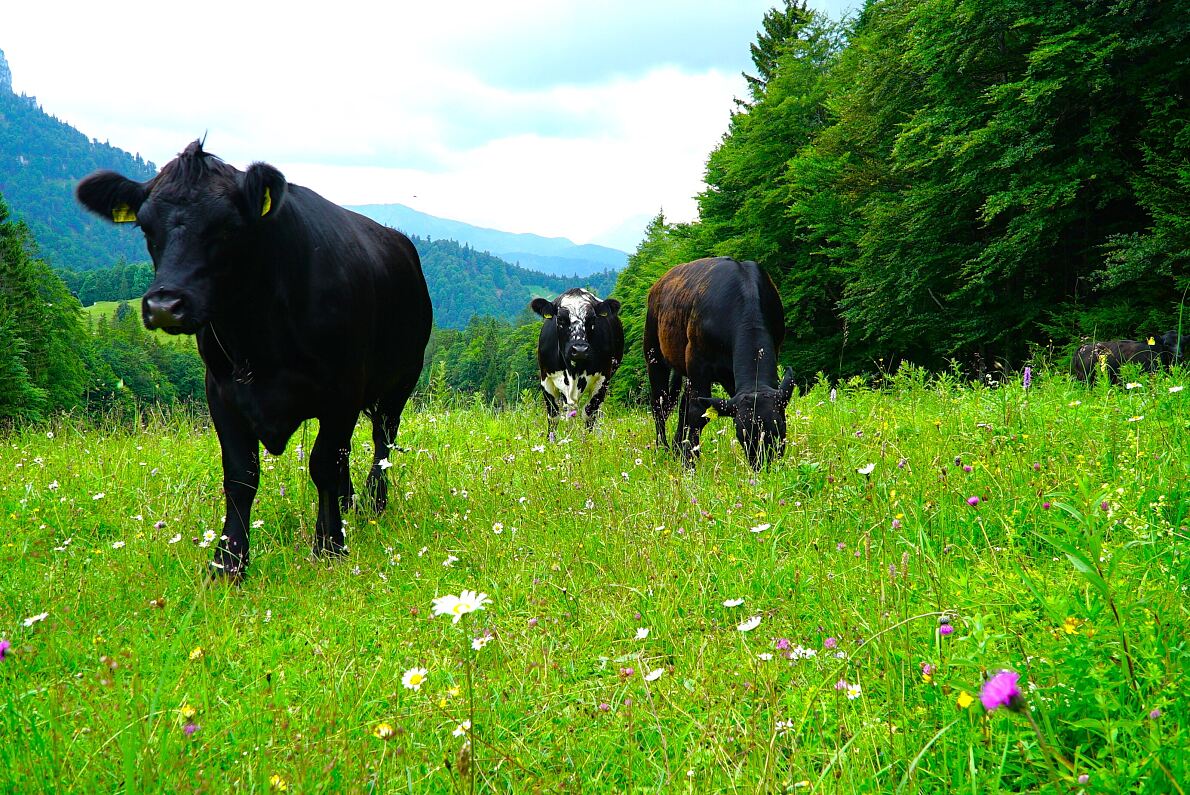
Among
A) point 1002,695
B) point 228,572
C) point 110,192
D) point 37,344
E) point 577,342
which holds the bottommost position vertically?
point 37,344

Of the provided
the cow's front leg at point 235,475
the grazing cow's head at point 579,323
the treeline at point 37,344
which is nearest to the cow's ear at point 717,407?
the cow's front leg at point 235,475

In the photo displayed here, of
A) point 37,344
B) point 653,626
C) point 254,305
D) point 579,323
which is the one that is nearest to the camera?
point 653,626

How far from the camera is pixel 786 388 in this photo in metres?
6.04

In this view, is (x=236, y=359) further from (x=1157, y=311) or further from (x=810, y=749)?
(x=1157, y=311)

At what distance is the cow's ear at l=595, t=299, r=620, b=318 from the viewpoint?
1098 cm

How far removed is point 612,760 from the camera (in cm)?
209

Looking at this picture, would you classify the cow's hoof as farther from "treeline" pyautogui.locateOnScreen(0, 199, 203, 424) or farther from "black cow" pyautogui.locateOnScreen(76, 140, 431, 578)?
"treeline" pyautogui.locateOnScreen(0, 199, 203, 424)

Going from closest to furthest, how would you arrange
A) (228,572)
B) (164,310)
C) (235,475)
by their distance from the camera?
(164,310)
(228,572)
(235,475)

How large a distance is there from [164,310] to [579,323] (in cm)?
732

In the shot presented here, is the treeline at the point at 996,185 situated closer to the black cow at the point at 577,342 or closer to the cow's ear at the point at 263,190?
the black cow at the point at 577,342

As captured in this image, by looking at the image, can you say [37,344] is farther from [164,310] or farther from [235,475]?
[164,310]

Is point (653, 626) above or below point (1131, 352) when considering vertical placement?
below

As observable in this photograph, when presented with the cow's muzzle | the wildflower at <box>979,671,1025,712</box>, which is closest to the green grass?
the wildflower at <box>979,671,1025,712</box>

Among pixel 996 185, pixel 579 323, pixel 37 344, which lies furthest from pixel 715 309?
pixel 37 344
